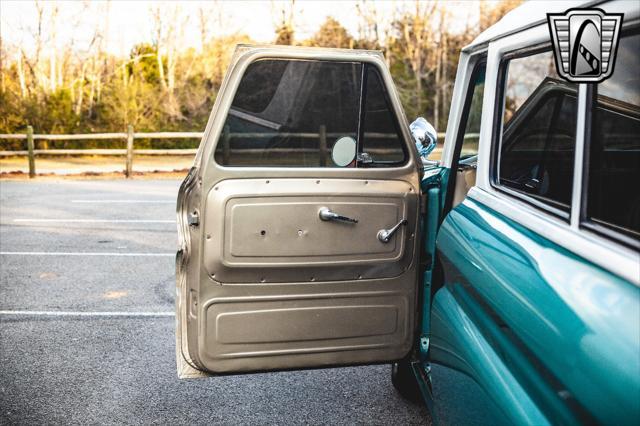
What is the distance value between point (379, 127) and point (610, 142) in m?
1.33

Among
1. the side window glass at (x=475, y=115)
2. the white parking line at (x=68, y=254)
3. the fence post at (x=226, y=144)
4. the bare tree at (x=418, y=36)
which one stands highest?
the bare tree at (x=418, y=36)

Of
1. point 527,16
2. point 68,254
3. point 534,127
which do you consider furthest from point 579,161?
point 68,254

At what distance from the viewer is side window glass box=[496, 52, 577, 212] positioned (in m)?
2.29

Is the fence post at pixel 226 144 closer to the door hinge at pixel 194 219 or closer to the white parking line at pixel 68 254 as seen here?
the door hinge at pixel 194 219

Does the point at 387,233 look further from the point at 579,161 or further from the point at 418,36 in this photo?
the point at 418,36

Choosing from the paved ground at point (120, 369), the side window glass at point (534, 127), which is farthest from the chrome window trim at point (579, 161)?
the paved ground at point (120, 369)

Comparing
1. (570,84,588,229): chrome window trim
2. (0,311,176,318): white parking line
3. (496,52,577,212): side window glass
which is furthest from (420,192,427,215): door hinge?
(0,311,176,318): white parking line

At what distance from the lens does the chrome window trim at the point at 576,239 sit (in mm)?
1368

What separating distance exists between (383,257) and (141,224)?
293 inches

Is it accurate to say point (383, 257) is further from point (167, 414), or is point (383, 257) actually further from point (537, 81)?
point (167, 414)

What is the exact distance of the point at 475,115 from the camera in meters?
3.01

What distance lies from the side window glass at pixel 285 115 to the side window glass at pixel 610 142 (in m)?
1.32

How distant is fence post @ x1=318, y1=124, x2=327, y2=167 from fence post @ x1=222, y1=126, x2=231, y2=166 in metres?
0.41

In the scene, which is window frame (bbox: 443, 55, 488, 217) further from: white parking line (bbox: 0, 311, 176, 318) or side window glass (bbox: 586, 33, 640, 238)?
white parking line (bbox: 0, 311, 176, 318)
